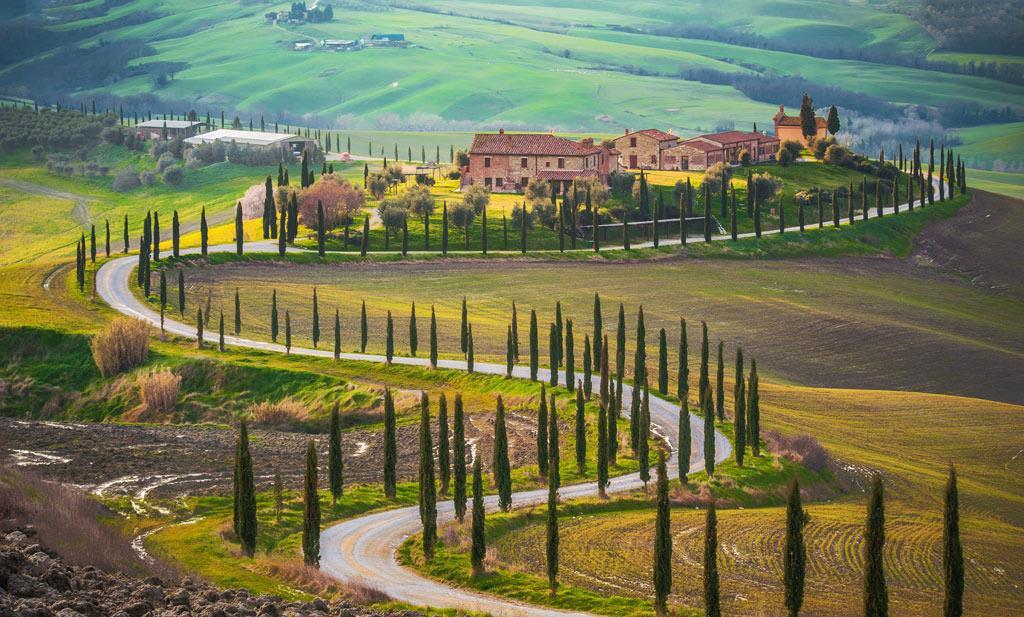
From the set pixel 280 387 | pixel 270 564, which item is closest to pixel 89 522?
pixel 270 564

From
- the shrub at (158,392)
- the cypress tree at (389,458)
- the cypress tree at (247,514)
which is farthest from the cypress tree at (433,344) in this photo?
the cypress tree at (247,514)

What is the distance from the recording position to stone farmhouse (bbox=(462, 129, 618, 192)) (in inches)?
6885

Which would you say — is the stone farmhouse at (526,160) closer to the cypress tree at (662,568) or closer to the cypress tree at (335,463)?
the cypress tree at (335,463)

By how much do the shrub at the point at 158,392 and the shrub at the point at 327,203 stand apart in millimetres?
52672

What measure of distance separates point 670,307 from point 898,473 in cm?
5029

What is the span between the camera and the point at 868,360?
115812 millimetres

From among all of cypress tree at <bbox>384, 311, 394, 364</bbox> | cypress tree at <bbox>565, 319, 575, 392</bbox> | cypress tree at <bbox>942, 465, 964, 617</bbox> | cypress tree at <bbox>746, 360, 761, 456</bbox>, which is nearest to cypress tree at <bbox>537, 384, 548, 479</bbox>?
cypress tree at <bbox>746, 360, 761, 456</bbox>

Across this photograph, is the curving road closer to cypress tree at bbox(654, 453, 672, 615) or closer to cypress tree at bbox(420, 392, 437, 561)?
cypress tree at bbox(420, 392, 437, 561)

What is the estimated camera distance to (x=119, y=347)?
102938mm

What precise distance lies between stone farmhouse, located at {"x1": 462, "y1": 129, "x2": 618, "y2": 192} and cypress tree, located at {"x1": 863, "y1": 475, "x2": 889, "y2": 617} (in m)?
121

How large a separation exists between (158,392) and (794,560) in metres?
54.3

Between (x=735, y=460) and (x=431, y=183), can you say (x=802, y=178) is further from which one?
(x=735, y=460)

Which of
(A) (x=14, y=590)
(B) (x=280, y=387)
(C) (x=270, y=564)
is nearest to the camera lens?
(A) (x=14, y=590)

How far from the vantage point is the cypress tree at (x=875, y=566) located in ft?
175
